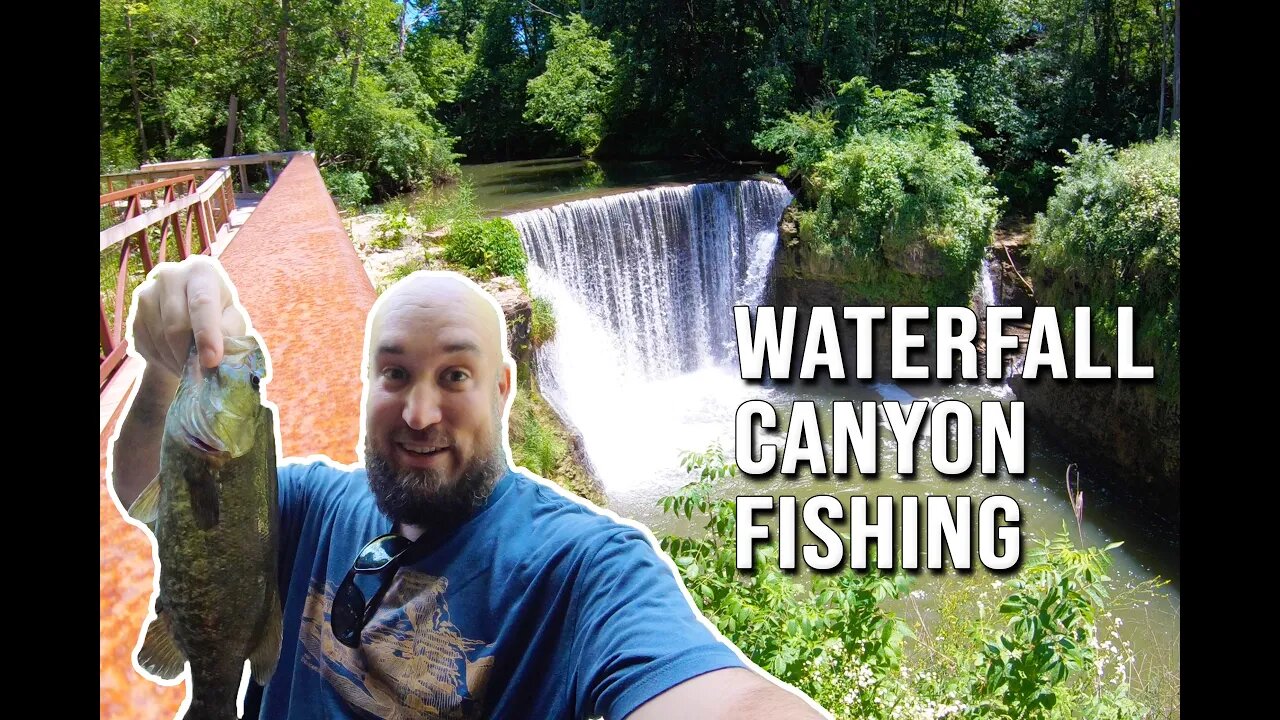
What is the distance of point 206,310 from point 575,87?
18298 mm

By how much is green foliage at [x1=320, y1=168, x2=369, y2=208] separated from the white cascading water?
435 cm

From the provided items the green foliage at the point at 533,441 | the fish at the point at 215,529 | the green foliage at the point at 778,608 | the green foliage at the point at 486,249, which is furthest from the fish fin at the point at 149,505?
the green foliage at the point at 486,249

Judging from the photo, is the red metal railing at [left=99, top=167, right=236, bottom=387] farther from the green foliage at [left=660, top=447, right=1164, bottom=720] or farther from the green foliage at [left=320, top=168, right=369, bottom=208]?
the green foliage at [left=320, top=168, right=369, bottom=208]

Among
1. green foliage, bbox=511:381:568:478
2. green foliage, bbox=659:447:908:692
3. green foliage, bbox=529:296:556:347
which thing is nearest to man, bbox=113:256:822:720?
green foliage, bbox=659:447:908:692

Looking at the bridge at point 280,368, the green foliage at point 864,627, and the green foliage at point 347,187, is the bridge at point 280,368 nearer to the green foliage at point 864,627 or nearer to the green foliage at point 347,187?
the green foliage at point 864,627

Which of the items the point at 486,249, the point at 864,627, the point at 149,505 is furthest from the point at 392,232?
the point at 149,505

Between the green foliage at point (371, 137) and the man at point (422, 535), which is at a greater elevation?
the green foliage at point (371, 137)

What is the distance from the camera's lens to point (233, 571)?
1270 mm

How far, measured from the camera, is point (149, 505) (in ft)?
4.12

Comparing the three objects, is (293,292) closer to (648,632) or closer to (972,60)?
(648,632)

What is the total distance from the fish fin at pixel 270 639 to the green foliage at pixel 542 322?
6969 millimetres

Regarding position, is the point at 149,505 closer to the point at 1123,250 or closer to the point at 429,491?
the point at 429,491

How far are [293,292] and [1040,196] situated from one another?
12.9 meters

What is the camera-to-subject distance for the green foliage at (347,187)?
1287 centimetres
